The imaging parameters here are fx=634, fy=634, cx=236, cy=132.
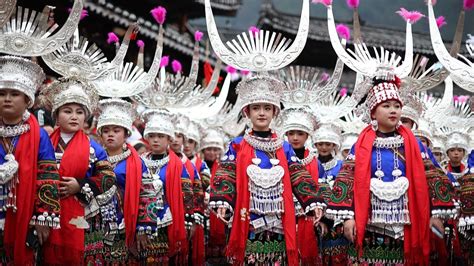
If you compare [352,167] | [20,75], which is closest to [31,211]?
[20,75]

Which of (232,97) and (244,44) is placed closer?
(244,44)

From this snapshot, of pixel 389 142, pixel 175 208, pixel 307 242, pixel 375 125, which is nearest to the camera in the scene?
pixel 389 142

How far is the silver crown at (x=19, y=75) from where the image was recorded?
5.28 m

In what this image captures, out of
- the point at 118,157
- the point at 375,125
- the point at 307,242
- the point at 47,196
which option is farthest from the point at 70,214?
the point at 375,125

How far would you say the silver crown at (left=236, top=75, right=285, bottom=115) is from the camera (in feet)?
20.8

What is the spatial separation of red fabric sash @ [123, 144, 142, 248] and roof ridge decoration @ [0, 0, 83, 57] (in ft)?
5.98

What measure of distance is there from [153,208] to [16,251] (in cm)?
203

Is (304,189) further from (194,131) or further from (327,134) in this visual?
(194,131)

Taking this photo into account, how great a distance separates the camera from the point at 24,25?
18.1ft

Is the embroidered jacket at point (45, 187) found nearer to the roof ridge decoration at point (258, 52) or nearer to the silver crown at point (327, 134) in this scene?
the roof ridge decoration at point (258, 52)

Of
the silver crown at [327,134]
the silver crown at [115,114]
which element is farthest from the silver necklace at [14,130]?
the silver crown at [327,134]

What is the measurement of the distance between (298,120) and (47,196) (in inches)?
135

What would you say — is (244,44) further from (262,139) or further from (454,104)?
(454,104)

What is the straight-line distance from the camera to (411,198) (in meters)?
5.75
